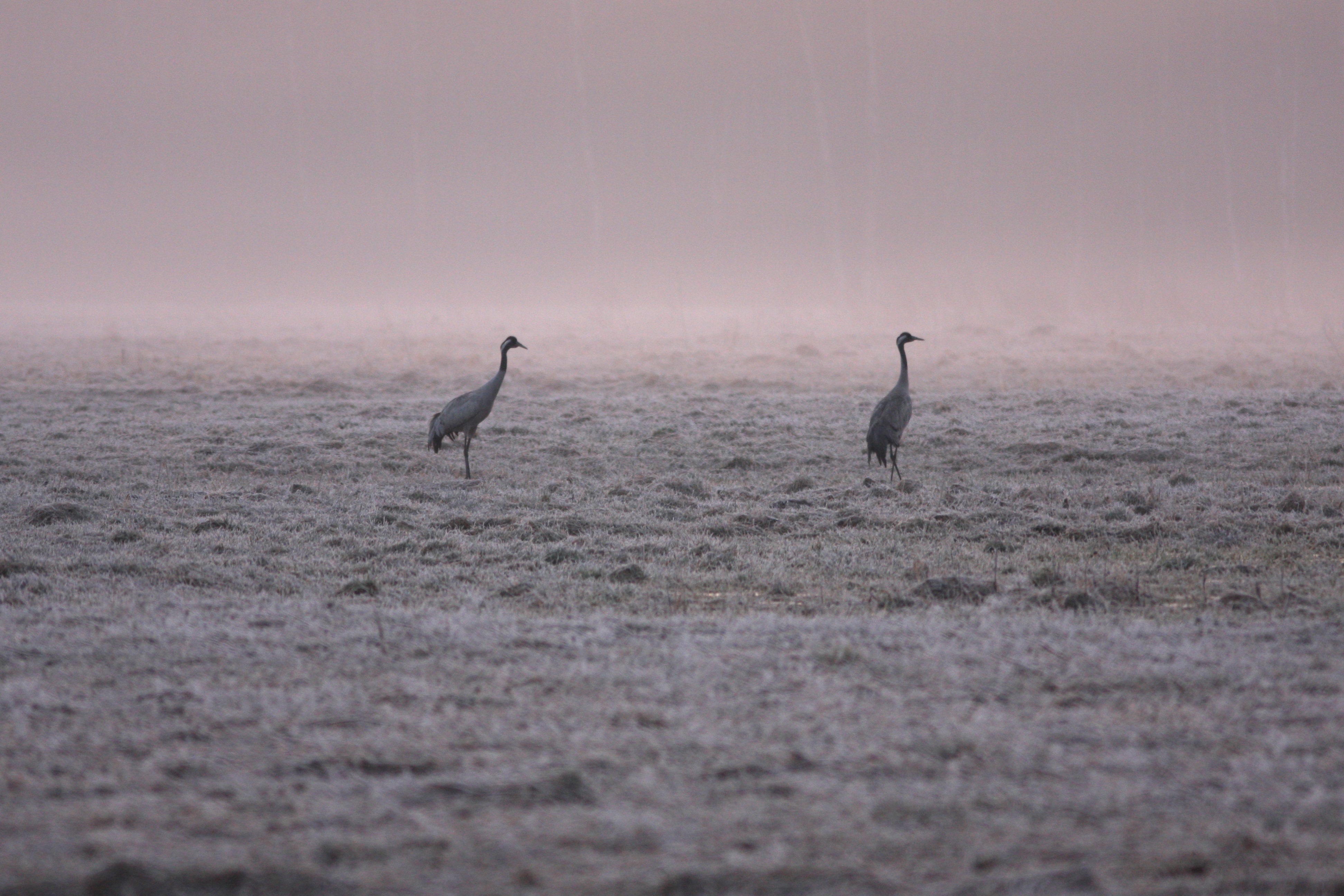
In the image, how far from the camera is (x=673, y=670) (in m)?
7.07

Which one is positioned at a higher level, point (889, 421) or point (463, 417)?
point (463, 417)

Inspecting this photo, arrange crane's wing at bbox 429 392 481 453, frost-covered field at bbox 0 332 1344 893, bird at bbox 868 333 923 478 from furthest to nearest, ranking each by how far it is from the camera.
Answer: crane's wing at bbox 429 392 481 453 < bird at bbox 868 333 923 478 < frost-covered field at bbox 0 332 1344 893

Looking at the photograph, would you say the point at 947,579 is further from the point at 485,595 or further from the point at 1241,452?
the point at 1241,452

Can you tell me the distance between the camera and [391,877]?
173 inches

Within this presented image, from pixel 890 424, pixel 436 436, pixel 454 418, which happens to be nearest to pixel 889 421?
pixel 890 424

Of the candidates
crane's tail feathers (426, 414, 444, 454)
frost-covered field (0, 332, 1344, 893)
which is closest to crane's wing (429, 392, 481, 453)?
crane's tail feathers (426, 414, 444, 454)

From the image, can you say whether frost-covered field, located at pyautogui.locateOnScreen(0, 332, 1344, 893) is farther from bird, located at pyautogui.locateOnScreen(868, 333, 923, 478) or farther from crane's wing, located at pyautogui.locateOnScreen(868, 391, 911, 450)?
crane's wing, located at pyautogui.locateOnScreen(868, 391, 911, 450)

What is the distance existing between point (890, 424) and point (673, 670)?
9.62 m

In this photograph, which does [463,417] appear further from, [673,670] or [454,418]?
[673,670]

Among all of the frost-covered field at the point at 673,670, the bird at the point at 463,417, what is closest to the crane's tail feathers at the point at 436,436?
the bird at the point at 463,417

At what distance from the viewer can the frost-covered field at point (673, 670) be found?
4.62 metres

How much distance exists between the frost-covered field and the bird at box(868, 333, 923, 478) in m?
0.47

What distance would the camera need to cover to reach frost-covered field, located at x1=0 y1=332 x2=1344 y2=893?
15.2 ft

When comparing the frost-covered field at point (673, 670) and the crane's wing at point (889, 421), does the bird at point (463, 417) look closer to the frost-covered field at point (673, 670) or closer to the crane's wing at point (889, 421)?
the frost-covered field at point (673, 670)
